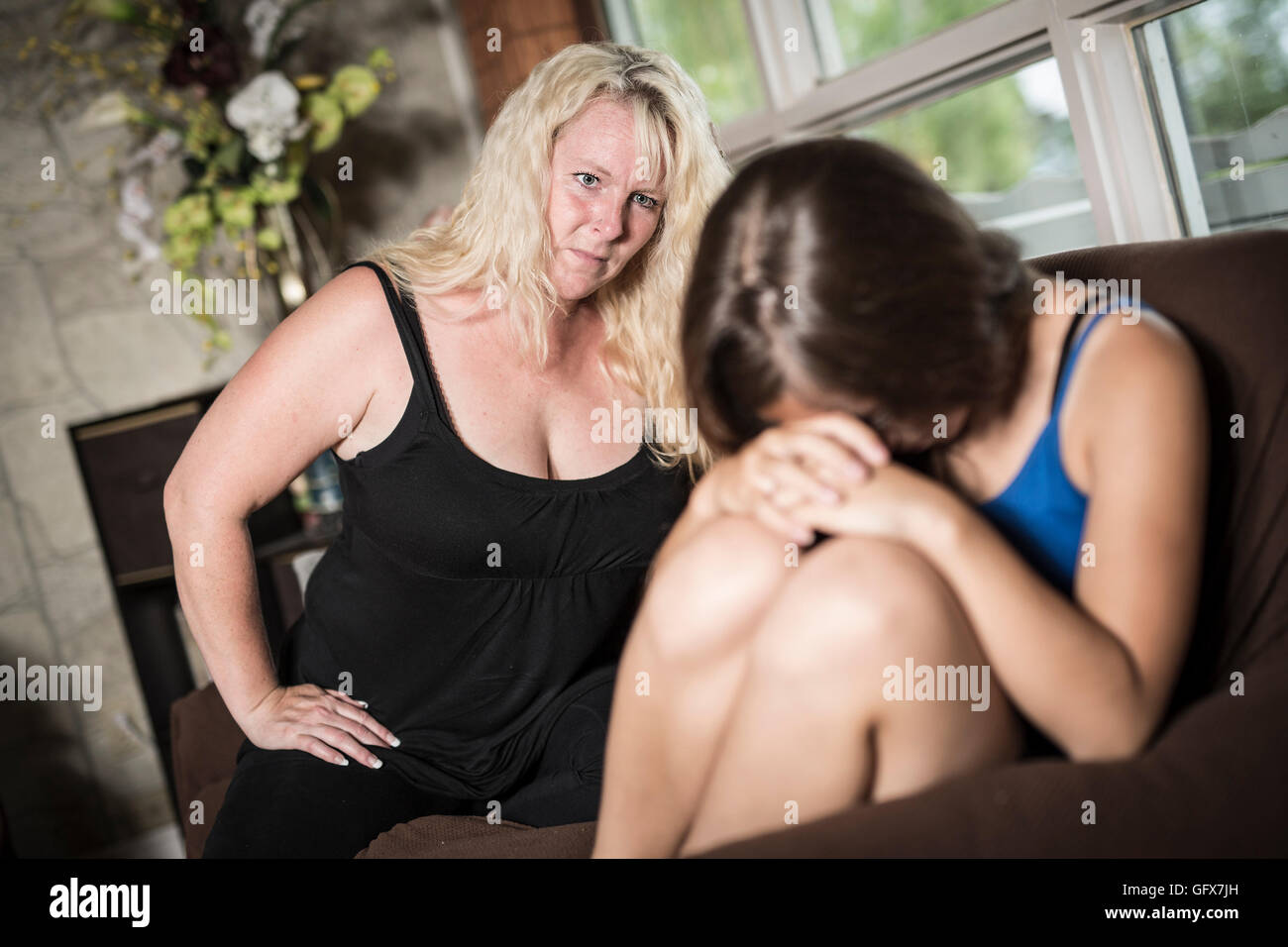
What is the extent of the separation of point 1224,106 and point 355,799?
156 centimetres

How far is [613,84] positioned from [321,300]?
445mm

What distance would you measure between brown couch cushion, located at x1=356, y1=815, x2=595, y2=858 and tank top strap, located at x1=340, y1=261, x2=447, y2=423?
0.47m

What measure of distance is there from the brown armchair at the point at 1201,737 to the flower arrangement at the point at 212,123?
1478mm

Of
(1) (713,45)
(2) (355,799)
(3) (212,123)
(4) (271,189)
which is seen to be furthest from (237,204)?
(2) (355,799)

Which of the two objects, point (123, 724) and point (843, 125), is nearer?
point (843, 125)

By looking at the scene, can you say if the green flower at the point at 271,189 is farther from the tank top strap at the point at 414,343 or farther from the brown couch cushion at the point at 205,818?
the brown couch cushion at the point at 205,818

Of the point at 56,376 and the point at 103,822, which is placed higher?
the point at 56,376

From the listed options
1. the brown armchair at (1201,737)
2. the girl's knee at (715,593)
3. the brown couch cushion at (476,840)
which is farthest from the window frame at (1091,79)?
the brown couch cushion at (476,840)

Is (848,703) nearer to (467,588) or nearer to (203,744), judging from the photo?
(467,588)

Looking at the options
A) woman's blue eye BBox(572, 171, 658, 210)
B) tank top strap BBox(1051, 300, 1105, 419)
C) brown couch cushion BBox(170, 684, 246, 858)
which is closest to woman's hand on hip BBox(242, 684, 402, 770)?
brown couch cushion BBox(170, 684, 246, 858)

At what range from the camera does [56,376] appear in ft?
8.45

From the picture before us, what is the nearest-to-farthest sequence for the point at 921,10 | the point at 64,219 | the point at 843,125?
the point at 921,10
the point at 843,125
the point at 64,219

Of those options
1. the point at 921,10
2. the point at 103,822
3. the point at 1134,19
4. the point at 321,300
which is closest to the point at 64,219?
the point at 103,822

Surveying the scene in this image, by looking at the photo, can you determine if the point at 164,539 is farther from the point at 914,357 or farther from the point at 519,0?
the point at 914,357
